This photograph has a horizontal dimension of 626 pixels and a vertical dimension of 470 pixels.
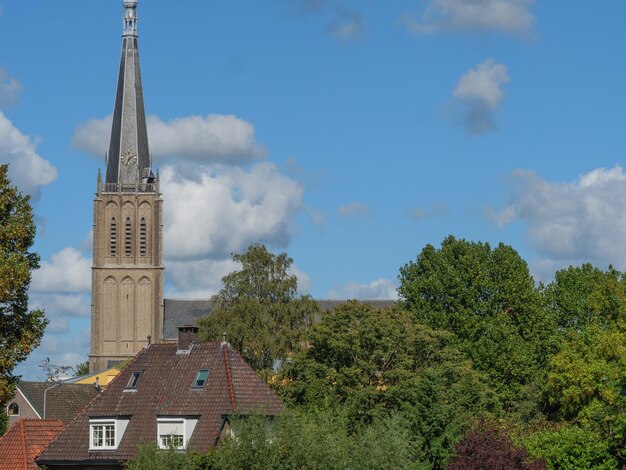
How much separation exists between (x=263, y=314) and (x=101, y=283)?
55.2m

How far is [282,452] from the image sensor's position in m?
37.2

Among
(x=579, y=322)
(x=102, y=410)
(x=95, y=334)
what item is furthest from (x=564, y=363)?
(x=95, y=334)

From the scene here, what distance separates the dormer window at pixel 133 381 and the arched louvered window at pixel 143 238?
7963cm

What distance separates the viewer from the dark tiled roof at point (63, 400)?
80.7m

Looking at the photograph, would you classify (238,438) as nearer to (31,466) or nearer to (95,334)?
(31,466)

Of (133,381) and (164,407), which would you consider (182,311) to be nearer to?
(133,381)

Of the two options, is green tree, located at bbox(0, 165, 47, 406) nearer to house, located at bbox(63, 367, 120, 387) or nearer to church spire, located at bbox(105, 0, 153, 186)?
house, located at bbox(63, 367, 120, 387)

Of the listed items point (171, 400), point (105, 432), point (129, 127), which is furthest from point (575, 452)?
point (129, 127)

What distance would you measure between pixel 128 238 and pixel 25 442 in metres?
79.6

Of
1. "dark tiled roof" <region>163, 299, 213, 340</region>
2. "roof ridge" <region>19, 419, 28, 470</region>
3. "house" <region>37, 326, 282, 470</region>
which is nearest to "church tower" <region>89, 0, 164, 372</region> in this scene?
"dark tiled roof" <region>163, 299, 213, 340</region>

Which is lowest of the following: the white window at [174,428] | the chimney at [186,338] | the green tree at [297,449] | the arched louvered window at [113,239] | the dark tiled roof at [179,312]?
the green tree at [297,449]

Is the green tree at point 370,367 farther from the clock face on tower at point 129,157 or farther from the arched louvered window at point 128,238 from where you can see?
the clock face on tower at point 129,157

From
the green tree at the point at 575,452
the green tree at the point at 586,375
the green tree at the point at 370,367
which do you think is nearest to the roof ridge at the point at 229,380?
the green tree at the point at 370,367

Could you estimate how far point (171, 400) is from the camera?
49.0 metres
